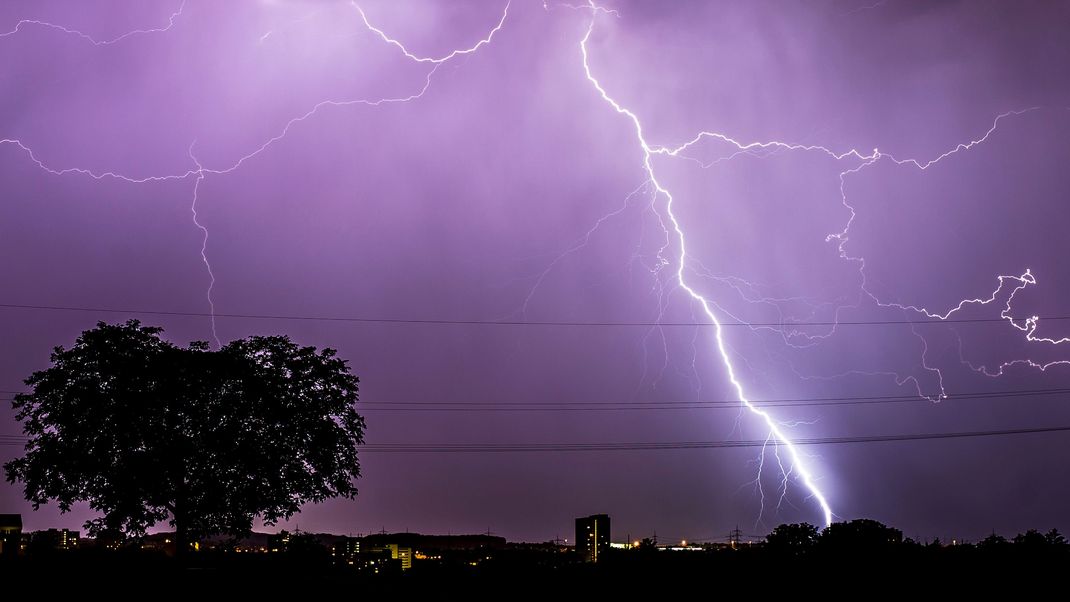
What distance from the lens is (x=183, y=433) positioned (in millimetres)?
22594

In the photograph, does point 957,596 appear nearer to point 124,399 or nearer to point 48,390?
point 124,399

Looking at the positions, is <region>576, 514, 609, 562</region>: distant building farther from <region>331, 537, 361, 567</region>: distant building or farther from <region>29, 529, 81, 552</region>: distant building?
<region>29, 529, 81, 552</region>: distant building

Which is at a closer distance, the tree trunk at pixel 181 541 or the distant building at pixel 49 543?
the tree trunk at pixel 181 541

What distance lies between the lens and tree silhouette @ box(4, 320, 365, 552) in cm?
2189

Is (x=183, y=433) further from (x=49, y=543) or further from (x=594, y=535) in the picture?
(x=594, y=535)

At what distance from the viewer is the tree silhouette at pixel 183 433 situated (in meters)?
21.9

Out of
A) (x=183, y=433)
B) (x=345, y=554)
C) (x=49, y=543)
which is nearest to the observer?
(x=183, y=433)

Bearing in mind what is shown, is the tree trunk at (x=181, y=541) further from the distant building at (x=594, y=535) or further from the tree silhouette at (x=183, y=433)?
the distant building at (x=594, y=535)

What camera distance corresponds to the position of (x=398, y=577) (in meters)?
27.0

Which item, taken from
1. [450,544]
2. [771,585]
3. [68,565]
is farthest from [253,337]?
[450,544]

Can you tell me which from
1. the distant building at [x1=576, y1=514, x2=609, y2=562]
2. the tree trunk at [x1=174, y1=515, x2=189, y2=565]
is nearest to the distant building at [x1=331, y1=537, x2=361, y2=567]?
the tree trunk at [x1=174, y1=515, x2=189, y2=565]

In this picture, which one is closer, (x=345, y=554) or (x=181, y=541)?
(x=181, y=541)

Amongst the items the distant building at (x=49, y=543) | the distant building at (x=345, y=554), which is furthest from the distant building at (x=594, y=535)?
the distant building at (x=49, y=543)

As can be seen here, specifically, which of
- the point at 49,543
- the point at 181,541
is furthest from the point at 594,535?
the point at 181,541
